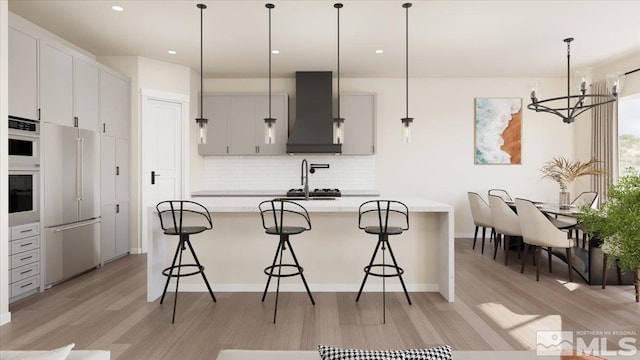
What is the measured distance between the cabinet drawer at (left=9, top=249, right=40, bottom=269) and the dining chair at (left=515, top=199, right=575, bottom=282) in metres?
5.39

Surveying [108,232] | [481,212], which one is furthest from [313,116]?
[108,232]

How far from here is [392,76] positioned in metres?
6.40

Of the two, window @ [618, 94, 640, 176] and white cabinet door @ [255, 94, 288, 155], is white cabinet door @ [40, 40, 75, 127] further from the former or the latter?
window @ [618, 94, 640, 176]

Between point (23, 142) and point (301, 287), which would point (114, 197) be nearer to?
point (23, 142)

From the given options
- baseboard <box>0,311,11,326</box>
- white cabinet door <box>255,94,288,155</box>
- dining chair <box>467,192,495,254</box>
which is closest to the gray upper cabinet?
white cabinet door <box>255,94,288,155</box>

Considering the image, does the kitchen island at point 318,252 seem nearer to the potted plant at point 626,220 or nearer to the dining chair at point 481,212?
the dining chair at point 481,212

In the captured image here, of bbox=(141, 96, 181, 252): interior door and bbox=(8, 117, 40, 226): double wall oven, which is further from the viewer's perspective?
bbox=(141, 96, 181, 252): interior door

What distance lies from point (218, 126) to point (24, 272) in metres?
3.49

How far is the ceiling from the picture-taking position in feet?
12.5

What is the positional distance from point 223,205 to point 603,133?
6142mm

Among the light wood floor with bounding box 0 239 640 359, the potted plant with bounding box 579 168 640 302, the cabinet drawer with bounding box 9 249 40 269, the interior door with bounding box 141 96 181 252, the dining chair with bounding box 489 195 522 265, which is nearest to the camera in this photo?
the potted plant with bounding box 579 168 640 302

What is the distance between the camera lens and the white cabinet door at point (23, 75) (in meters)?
3.36

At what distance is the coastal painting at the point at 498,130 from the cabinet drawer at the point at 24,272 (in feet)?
21.6

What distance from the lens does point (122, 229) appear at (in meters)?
5.16
